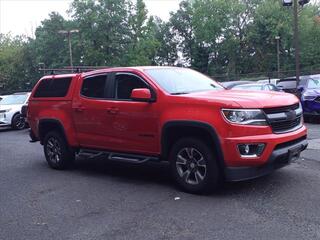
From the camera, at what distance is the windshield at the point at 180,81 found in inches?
274

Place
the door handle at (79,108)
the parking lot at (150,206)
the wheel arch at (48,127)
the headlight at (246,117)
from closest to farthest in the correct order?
the parking lot at (150,206)
the headlight at (246,117)
the door handle at (79,108)
the wheel arch at (48,127)

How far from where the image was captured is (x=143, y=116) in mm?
6879

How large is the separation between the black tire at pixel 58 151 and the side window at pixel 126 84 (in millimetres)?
1865

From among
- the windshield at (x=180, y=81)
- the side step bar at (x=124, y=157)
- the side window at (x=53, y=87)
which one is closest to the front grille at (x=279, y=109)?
the windshield at (x=180, y=81)

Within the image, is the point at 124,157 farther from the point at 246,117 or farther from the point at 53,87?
the point at 53,87

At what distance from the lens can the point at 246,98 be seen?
6.12 metres

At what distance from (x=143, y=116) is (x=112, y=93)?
0.95 m

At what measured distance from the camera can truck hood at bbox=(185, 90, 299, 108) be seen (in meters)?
5.97

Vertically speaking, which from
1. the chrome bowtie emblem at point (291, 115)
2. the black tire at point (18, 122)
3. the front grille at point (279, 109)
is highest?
the front grille at point (279, 109)

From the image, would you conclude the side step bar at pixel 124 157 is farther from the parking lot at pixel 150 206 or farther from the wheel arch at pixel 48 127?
the wheel arch at pixel 48 127

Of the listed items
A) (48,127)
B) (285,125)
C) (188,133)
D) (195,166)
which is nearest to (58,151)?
(48,127)

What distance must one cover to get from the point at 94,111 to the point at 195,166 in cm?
221

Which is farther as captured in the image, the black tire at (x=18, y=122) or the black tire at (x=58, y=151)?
the black tire at (x=18, y=122)

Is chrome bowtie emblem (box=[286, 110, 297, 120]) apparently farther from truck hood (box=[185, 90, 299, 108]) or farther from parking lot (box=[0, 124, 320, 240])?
parking lot (box=[0, 124, 320, 240])
